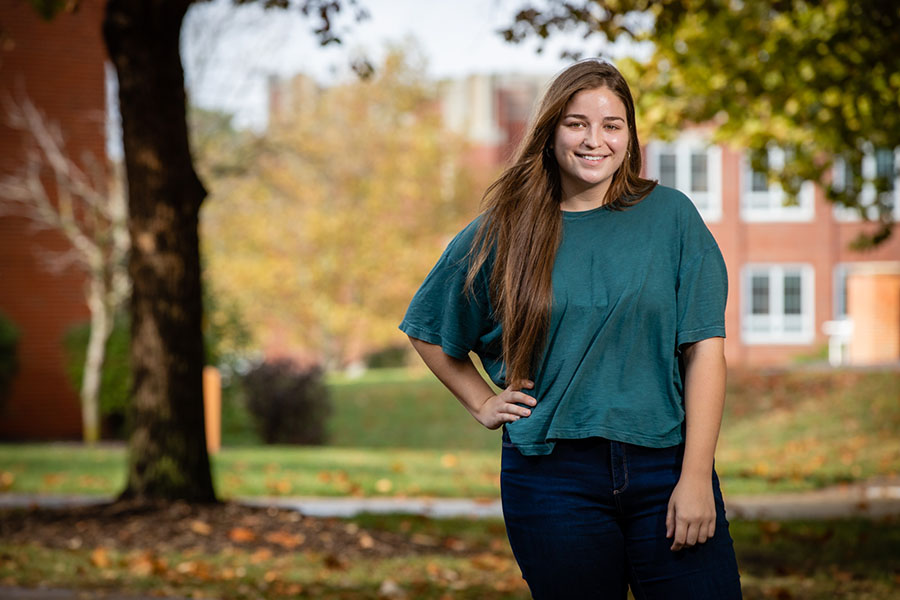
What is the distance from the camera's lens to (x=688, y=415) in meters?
2.65

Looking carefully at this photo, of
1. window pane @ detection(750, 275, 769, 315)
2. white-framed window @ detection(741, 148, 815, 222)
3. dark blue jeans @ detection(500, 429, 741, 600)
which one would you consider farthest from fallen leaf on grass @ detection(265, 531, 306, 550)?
window pane @ detection(750, 275, 769, 315)

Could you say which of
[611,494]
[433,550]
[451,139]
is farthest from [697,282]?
[451,139]

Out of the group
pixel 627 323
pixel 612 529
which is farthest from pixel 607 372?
pixel 612 529

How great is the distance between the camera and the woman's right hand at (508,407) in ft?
9.03

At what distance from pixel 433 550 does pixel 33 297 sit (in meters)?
12.7

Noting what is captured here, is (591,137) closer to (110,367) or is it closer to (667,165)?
(110,367)

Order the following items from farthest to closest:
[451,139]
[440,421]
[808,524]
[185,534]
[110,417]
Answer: [451,139] → [440,421] → [110,417] → [808,524] → [185,534]

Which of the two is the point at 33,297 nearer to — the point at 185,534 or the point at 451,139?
the point at 185,534

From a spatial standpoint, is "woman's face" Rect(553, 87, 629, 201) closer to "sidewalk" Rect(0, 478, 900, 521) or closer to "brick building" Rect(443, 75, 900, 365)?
"sidewalk" Rect(0, 478, 900, 521)

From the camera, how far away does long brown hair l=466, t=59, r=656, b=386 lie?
271 cm

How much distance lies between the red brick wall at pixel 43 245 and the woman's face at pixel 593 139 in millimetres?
16664

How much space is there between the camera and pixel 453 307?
290 centimetres

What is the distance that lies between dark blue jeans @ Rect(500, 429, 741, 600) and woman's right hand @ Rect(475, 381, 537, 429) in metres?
0.12

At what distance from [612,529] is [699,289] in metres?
0.60
